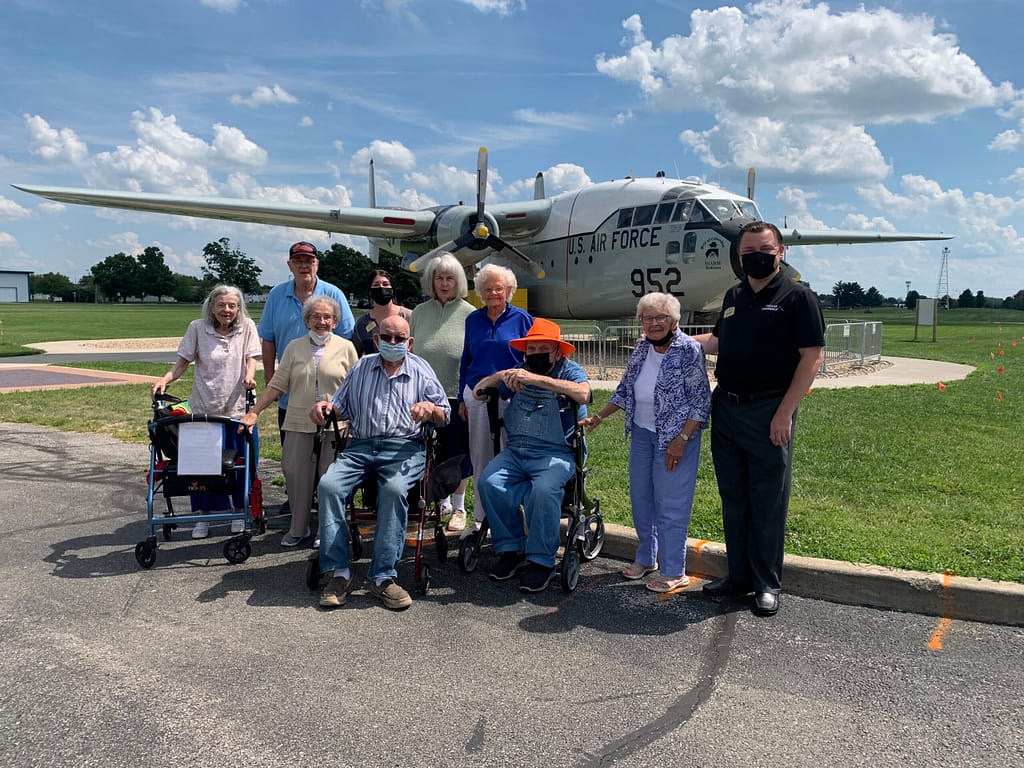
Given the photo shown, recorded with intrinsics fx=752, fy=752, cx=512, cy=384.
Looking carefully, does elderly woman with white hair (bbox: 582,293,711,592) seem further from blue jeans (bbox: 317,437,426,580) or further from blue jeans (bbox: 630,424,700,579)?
blue jeans (bbox: 317,437,426,580)

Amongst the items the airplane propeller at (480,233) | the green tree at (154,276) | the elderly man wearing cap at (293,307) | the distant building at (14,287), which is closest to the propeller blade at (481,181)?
the airplane propeller at (480,233)

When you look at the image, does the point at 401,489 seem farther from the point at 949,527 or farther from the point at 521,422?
the point at 949,527

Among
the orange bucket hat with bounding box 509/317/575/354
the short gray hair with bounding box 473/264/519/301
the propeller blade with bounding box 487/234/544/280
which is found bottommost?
the orange bucket hat with bounding box 509/317/575/354

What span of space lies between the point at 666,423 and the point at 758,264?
1064mm

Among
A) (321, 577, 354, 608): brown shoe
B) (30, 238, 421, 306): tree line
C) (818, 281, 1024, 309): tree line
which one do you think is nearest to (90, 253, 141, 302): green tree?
(30, 238, 421, 306): tree line

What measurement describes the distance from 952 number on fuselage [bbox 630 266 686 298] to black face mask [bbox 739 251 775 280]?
1202cm

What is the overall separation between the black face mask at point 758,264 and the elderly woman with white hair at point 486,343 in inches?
62.6

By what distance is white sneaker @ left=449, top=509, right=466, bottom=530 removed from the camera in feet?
19.0

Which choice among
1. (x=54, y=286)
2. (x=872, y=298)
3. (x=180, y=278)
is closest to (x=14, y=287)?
(x=54, y=286)

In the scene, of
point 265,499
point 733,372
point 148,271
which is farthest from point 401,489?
point 148,271

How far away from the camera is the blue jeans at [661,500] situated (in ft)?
14.9

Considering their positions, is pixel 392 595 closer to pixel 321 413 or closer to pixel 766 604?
pixel 321 413

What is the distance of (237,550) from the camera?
5062mm

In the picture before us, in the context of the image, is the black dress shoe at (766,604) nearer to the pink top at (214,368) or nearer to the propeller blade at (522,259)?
the pink top at (214,368)
